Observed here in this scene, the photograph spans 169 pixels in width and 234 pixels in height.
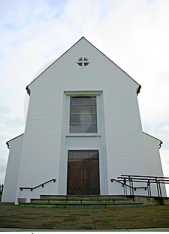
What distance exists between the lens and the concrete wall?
14.6 m

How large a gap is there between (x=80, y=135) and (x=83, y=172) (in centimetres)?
221

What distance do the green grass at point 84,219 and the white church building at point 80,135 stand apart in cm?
618

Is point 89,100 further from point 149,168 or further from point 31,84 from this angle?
point 149,168

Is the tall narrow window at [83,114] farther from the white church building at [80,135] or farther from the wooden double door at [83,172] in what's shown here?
the wooden double door at [83,172]

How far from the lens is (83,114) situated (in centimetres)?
1577

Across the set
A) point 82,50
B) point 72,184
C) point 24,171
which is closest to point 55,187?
point 72,184

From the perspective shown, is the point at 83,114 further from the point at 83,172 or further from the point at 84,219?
the point at 84,219

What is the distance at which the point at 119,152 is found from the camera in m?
13.8

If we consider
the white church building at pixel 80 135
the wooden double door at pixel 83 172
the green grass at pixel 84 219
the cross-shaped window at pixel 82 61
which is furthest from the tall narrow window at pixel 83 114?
the green grass at pixel 84 219

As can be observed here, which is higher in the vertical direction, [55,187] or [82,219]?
[55,187]

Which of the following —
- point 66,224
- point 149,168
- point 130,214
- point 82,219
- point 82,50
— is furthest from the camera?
point 82,50

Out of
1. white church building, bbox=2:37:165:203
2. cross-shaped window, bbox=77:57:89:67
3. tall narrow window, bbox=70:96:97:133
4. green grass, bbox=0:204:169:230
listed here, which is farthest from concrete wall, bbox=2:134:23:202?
green grass, bbox=0:204:169:230

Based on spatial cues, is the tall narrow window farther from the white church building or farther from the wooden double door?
the wooden double door

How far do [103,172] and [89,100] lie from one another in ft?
16.1
